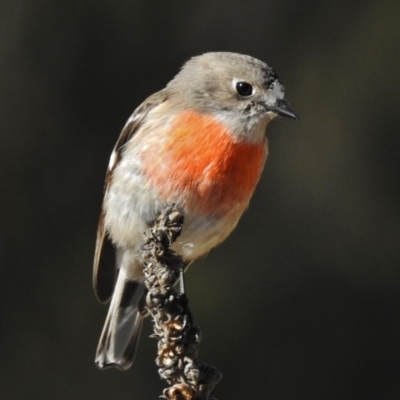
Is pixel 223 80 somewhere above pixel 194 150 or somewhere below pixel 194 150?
above

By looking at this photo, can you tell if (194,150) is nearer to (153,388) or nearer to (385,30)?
(153,388)

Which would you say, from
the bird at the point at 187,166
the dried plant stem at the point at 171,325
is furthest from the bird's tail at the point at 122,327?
the dried plant stem at the point at 171,325

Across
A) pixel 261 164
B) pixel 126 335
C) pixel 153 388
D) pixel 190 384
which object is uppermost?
pixel 261 164

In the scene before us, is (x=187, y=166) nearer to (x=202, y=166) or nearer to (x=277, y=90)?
(x=202, y=166)

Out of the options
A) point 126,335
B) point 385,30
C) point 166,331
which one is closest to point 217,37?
point 385,30

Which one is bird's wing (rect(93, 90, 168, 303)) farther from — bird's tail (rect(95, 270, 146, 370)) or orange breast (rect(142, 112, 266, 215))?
orange breast (rect(142, 112, 266, 215))

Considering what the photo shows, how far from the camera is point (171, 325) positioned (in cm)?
248

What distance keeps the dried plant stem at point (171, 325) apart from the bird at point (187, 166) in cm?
96

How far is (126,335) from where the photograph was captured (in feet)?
14.0

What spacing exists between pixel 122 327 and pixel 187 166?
1026 millimetres

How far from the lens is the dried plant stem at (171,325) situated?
7.57 feet

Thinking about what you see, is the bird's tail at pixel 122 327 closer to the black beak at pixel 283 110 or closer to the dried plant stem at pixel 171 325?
the black beak at pixel 283 110

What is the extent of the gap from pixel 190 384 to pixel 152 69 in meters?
3.63

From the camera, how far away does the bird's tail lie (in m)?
4.20
